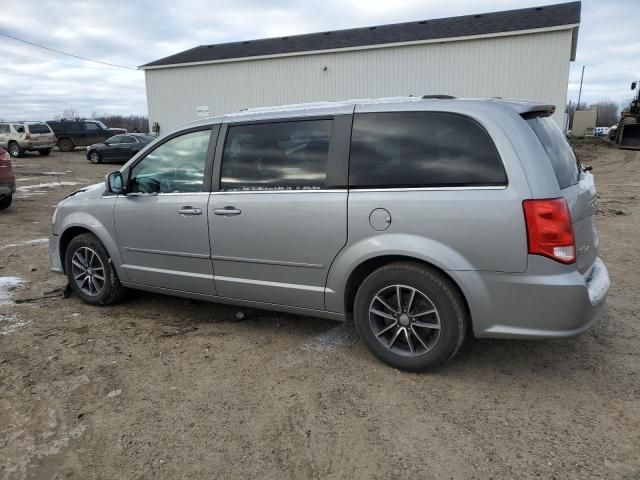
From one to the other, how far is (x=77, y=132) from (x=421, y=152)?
3125 centimetres

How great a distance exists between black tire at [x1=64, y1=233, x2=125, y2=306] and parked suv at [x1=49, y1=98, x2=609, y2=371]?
0.44 metres

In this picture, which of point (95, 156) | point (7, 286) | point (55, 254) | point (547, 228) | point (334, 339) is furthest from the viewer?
point (95, 156)

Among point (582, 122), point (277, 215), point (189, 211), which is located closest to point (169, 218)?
point (189, 211)

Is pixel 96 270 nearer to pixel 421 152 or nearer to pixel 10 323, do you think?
pixel 10 323

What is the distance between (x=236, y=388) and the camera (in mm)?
3248

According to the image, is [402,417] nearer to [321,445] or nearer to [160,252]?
[321,445]

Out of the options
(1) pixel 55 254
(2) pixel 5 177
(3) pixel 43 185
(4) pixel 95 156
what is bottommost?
(3) pixel 43 185

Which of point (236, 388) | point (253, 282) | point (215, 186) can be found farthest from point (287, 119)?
point (236, 388)

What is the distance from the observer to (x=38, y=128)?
1000 inches

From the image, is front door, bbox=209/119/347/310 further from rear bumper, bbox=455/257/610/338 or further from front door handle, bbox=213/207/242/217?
rear bumper, bbox=455/257/610/338

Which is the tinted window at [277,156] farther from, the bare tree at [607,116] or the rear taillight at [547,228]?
the bare tree at [607,116]

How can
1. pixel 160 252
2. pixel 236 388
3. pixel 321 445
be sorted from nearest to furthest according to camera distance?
pixel 321 445, pixel 236 388, pixel 160 252

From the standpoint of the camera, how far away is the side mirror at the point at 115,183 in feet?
14.5

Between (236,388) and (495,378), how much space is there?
1.73 metres
